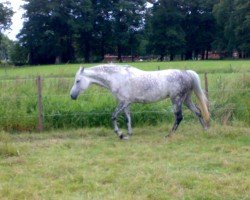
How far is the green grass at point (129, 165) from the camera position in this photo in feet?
18.7

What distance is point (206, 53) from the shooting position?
250 ft

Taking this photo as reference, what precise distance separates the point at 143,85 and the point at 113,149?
6.29ft

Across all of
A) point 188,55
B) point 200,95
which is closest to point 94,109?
point 200,95

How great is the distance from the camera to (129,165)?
279 inches

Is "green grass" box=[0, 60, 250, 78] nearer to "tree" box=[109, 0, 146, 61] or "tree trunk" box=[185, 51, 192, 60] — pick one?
"tree" box=[109, 0, 146, 61]

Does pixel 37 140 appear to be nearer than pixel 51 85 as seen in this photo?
Yes

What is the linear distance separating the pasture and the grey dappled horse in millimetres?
642

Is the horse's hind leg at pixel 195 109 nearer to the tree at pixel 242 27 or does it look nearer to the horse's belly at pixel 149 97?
the horse's belly at pixel 149 97

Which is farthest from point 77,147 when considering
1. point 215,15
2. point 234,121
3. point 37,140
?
point 215,15

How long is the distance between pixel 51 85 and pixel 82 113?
1903 millimetres

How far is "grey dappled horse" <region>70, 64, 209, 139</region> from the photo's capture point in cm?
976

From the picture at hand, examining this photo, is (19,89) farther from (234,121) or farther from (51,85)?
(234,121)

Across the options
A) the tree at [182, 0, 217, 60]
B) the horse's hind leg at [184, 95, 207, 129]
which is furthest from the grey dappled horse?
the tree at [182, 0, 217, 60]

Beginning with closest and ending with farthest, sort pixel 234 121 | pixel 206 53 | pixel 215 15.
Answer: pixel 234 121 < pixel 215 15 < pixel 206 53
